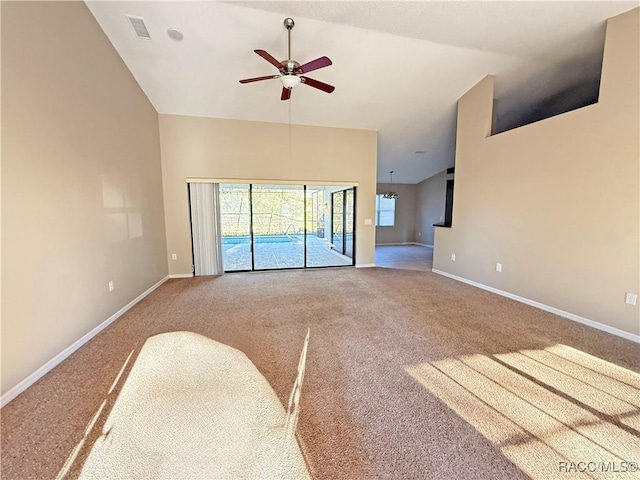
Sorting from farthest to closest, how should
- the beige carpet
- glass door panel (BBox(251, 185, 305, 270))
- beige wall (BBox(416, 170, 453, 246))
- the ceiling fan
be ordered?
1. beige wall (BBox(416, 170, 453, 246))
2. glass door panel (BBox(251, 185, 305, 270))
3. the ceiling fan
4. the beige carpet

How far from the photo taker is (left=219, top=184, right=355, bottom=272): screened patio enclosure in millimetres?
5703

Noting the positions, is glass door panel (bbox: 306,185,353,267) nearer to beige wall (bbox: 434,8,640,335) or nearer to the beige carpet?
beige wall (bbox: 434,8,640,335)

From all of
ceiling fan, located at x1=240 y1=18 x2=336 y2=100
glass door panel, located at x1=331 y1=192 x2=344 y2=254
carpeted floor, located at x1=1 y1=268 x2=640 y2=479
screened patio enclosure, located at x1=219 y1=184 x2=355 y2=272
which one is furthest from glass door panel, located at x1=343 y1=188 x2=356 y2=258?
ceiling fan, located at x1=240 y1=18 x2=336 y2=100

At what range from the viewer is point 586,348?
101 inches

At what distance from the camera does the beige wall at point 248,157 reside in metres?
5.07

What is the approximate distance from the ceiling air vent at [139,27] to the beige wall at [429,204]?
8.61m

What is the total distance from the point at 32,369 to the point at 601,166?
5888mm

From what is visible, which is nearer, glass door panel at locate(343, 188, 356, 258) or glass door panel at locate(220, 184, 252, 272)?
glass door panel at locate(220, 184, 252, 272)

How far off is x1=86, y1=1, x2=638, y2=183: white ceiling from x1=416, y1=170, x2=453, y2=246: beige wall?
A: 3.72 m

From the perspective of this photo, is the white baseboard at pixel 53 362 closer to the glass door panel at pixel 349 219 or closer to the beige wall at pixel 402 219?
the glass door panel at pixel 349 219

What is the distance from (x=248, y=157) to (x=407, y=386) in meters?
4.91

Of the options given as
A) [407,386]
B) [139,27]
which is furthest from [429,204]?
[139,27]

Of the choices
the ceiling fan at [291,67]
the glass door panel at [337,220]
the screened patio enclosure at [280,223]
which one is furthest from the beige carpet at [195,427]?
the glass door panel at [337,220]

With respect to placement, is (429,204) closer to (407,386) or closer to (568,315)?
(568,315)
